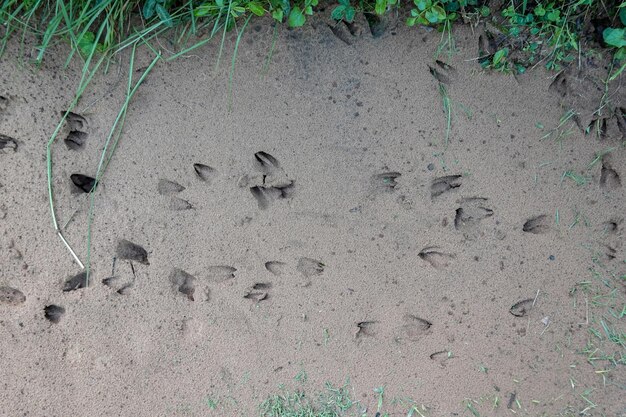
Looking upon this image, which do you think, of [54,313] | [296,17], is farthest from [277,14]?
[54,313]

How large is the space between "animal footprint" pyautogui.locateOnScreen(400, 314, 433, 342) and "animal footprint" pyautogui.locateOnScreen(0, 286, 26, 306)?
3.25 ft

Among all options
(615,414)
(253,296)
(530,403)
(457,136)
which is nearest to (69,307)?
(253,296)

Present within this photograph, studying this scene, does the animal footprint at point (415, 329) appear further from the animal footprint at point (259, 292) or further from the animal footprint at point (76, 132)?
the animal footprint at point (76, 132)

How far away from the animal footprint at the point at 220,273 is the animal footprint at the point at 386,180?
0.44m

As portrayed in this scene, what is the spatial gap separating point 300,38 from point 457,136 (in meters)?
0.48

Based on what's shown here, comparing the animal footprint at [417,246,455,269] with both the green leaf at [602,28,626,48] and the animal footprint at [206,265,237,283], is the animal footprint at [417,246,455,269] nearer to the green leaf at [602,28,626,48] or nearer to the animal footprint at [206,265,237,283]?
the animal footprint at [206,265,237,283]

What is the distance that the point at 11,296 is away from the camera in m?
1.50

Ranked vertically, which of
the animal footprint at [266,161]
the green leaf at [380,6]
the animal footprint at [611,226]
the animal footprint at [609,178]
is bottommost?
the animal footprint at [611,226]

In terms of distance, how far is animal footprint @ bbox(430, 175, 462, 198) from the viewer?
155 centimetres

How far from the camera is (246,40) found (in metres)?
1.51

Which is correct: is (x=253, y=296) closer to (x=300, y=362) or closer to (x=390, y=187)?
(x=300, y=362)

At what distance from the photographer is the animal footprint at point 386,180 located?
1.55 m

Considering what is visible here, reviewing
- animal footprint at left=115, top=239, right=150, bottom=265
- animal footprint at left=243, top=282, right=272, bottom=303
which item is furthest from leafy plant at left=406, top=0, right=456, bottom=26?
animal footprint at left=115, top=239, right=150, bottom=265

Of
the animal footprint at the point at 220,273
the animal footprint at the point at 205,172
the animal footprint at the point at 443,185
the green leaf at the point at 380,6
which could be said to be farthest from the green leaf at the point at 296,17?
the animal footprint at the point at 220,273
